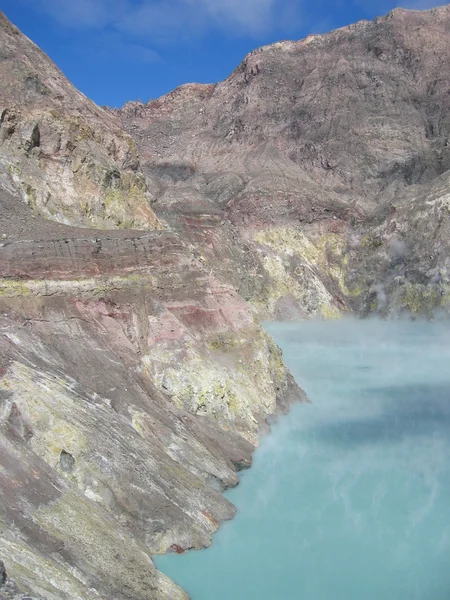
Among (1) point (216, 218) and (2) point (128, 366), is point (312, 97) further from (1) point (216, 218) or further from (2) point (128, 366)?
(2) point (128, 366)

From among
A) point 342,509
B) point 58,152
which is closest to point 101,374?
point 342,509

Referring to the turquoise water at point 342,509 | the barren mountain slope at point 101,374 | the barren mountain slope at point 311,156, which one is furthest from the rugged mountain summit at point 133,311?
the turquoise water at point 342,509

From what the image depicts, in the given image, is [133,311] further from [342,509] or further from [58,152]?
[58,152]

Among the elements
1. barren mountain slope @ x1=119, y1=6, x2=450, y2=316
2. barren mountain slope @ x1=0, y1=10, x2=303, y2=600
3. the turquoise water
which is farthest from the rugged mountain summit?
the turquoise water

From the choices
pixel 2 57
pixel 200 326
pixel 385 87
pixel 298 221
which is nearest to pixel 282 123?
pixel 385 87

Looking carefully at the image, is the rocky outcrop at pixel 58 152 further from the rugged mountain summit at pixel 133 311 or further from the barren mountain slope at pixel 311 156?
the barren mountain slope at pixel 311 156
